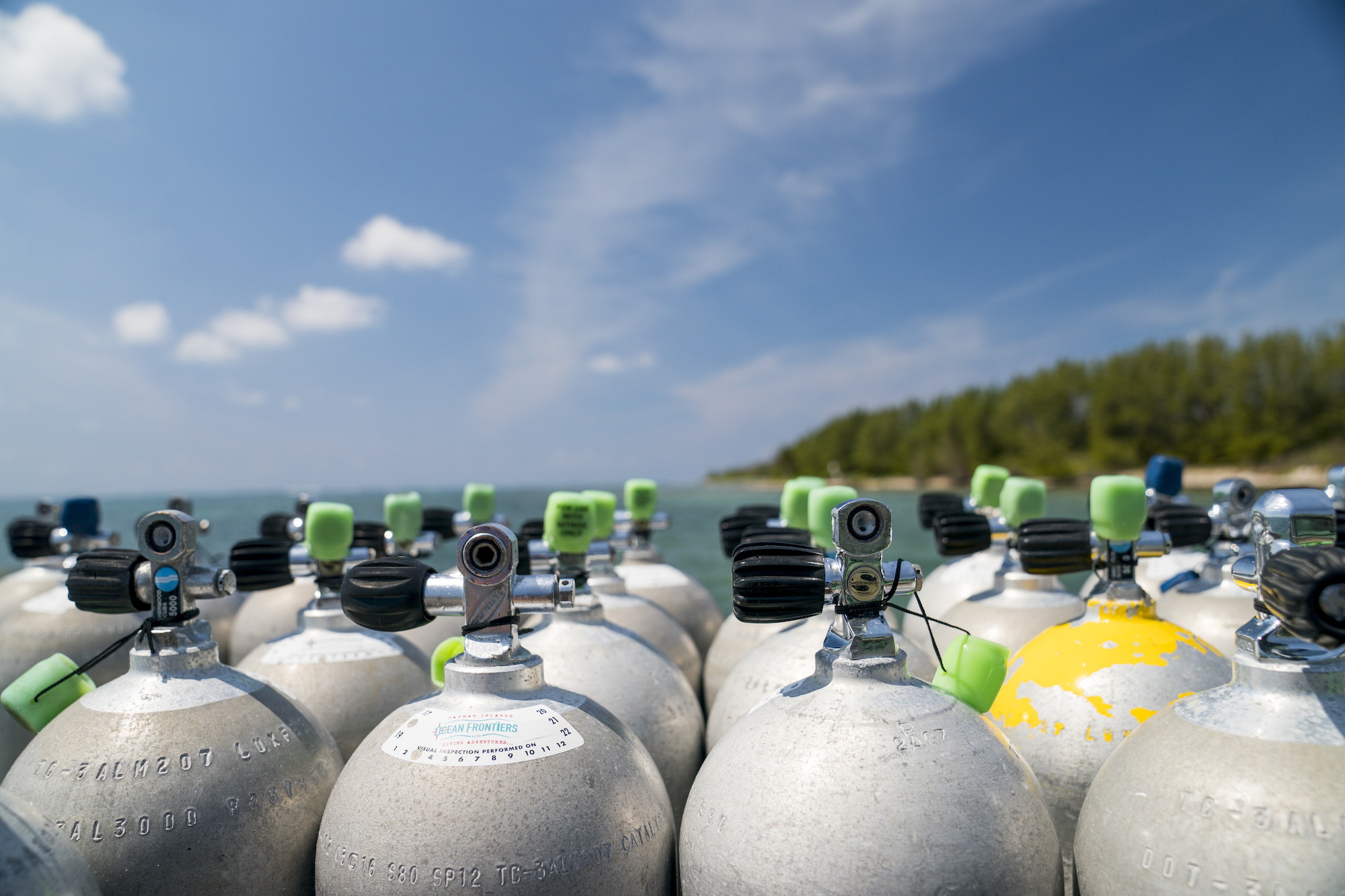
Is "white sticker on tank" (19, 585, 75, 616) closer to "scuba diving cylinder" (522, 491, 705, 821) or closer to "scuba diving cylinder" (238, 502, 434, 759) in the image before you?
"scuba diving cylinder" (238, 502, 434, 759)

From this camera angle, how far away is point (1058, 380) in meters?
81.9

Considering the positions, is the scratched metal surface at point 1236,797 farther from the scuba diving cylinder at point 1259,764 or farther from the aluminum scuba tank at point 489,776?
the aluminum scuba tank at point 489,776

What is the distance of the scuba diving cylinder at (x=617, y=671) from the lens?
3.56 meters

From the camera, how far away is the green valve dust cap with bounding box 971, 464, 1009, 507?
660cm

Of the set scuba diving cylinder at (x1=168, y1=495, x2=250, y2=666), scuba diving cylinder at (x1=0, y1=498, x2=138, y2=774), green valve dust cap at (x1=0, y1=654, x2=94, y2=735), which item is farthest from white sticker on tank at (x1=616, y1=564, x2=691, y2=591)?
green valve dust cap at (x1=0, y1=654, x2=94, y2=735)

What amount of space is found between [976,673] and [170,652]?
260 centimetres

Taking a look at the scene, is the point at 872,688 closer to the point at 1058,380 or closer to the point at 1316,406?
the point at 1316,406

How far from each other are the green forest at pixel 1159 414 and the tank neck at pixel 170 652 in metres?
61.9

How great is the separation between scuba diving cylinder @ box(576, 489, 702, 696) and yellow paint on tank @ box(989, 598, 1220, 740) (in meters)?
2.19

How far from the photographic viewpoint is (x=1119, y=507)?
3.48 metres

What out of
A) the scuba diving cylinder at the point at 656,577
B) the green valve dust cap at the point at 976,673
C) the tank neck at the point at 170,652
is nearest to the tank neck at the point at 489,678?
the tank neck at the point at 170,652

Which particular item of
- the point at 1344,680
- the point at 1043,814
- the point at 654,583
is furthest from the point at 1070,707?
the point at 654,583

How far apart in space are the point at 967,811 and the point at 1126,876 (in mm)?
427

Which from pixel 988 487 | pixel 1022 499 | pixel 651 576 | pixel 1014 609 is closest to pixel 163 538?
pixel 1014 609
